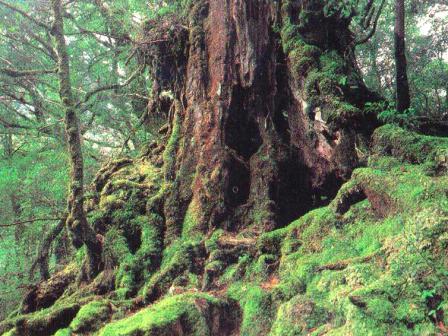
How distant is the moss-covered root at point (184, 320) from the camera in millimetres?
4223

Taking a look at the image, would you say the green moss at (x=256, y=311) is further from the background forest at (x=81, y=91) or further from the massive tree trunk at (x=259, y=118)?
the background forest at (x=81, y=91)

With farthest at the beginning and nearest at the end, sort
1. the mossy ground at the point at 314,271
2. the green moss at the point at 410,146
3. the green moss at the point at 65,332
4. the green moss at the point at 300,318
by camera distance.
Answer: the green moss at the point at 65,332, the green moss at the point at 410,146, the green moss at the point at 300,318, the mossy ground at the point at 314,271

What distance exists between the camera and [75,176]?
6.79 metres

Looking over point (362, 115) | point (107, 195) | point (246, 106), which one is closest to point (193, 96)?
point (246, 106)

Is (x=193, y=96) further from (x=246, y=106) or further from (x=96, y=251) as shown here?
(x=96, y=251)

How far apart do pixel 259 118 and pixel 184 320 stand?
14.0 ft

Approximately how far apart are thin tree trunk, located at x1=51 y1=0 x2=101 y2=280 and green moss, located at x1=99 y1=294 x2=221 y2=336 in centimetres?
256

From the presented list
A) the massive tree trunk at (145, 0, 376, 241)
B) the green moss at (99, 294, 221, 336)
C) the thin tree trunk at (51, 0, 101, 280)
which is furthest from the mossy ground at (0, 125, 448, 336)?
the massive tree trunk at (145, 0, 376, 241)

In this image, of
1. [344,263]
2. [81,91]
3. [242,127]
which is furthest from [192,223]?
[81,91]

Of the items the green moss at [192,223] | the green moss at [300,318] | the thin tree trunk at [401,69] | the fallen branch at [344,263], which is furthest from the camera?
the thin tree trunk at [401,69]

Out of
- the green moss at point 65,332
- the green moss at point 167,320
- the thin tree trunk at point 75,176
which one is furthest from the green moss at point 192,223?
the green moss at point 65,332

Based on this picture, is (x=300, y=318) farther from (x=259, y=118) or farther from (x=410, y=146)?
(x=259, y=118)

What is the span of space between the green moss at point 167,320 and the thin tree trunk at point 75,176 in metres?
2.56

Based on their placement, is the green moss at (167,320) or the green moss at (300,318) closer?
the green moss at (300,318)
